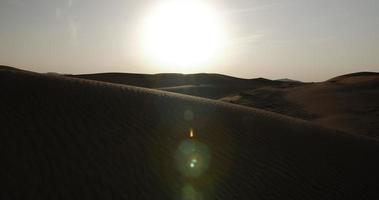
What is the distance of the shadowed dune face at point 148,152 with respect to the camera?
4488mm

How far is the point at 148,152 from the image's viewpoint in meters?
5.62

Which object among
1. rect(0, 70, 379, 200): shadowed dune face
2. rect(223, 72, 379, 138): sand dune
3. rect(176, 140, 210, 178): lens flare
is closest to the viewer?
rect(0, 70, 379, 200): shadowed dune face

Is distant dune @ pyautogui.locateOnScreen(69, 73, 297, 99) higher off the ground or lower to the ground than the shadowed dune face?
lower

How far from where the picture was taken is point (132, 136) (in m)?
6.05

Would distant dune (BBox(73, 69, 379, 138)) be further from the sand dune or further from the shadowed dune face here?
the shadowed dune face

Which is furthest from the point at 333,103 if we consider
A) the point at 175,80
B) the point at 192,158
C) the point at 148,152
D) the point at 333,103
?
the point at 175,80

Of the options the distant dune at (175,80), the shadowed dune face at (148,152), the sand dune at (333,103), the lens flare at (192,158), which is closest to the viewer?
the shadowed dune face at (148,152)

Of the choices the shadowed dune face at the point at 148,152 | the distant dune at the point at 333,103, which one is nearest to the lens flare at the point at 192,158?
the shadowed dune face at the point at 148,152

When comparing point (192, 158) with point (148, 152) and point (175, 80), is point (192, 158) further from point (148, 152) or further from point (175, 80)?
point (175, 80)

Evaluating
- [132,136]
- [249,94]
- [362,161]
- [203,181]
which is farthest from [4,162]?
[249,94]

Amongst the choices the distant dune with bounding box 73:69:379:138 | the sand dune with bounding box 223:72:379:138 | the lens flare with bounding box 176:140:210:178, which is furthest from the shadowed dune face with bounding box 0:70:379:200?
the sand dune with bounding box 223:72:379:138

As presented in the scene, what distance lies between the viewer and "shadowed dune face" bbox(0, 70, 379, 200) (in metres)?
4.49

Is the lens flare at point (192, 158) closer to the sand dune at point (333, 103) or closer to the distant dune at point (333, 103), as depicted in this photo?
the distant dune at point (333, 103)

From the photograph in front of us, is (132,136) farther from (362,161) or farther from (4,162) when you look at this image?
(362,161)
